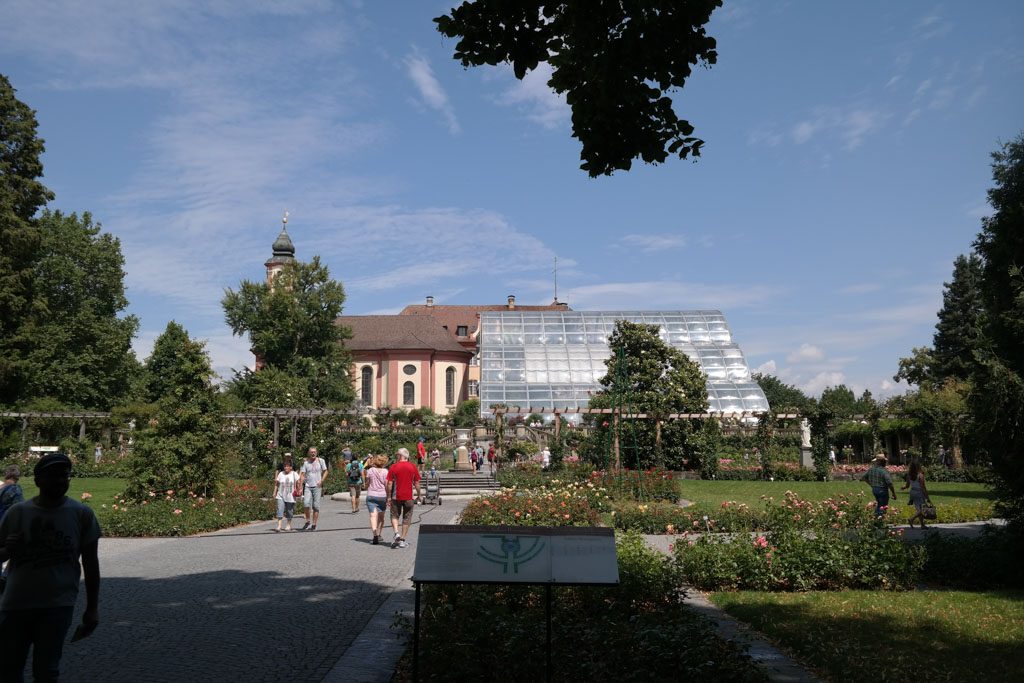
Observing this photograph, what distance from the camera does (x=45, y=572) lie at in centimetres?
421

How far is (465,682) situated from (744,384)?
45890 millimetres

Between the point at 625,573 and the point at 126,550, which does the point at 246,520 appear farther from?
the point at 625,573

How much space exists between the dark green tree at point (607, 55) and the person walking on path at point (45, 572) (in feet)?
13.8

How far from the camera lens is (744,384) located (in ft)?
159

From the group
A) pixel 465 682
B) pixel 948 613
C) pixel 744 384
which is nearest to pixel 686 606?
pixel 948 613

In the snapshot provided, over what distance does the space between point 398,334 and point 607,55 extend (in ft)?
228

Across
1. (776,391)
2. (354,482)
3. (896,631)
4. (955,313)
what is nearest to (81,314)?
(354,482)

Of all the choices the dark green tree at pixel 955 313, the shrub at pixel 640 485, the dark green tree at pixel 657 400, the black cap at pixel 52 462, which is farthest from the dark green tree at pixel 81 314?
the dark green tree at pixel 955 313

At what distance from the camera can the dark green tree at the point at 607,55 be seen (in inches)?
234

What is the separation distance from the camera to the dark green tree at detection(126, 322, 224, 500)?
1755cm

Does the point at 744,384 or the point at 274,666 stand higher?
the point at 744,384

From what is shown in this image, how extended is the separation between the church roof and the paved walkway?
191 ft

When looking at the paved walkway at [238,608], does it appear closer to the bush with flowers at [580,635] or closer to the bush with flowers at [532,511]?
the bush with flowers at [580,635]

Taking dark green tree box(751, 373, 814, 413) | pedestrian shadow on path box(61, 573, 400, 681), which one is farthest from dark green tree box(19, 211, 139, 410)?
dark green tree box(751, 373, 814, 413)
